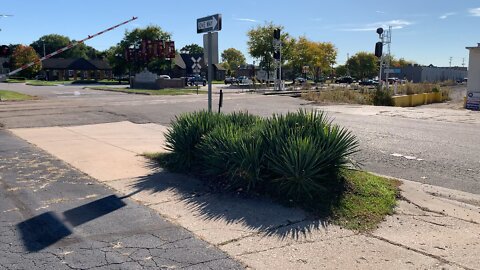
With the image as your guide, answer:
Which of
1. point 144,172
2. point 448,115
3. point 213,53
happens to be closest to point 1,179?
point 144,172

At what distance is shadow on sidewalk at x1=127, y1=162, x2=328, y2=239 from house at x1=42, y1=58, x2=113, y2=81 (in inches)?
3955

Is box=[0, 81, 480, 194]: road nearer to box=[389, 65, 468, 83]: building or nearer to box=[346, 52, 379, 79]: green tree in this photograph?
box=[389, 65, 468, 83]: building

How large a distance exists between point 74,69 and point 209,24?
100783 millimetres

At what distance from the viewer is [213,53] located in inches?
367

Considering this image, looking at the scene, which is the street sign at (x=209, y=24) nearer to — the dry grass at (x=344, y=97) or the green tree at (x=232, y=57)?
the dry grass at (x=344, y=97)

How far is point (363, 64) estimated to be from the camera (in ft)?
363

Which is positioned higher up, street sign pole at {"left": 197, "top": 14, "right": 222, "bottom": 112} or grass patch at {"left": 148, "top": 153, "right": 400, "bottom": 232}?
street sign pole at {"left": 197, "top": 14, "right": 222, "bottom": 112}

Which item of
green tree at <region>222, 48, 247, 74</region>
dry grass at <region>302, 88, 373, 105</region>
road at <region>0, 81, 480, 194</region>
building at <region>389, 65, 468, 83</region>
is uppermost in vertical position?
green tree at <region>222, 48, 247, 74</region>

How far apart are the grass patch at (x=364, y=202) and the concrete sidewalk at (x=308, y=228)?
0.46 ft

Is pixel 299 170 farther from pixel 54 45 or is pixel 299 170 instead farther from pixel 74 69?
pixel 54 45

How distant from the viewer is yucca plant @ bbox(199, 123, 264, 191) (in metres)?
6.07

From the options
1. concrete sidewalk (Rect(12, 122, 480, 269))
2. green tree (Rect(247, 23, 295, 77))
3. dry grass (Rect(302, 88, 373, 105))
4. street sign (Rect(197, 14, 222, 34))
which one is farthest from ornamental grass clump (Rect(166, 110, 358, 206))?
A: green tree (Rect(247, 23, 295, 77))

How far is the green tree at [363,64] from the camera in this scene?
360 ft

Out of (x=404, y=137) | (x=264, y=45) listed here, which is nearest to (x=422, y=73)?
(x=264, y=45)
